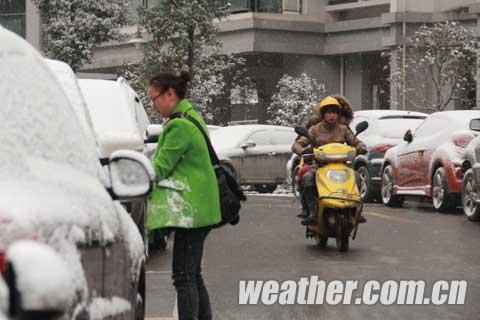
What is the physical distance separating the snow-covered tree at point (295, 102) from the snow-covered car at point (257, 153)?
17.4 metres

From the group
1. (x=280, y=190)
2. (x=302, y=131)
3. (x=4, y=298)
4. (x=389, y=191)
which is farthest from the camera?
(x=280, y=190)

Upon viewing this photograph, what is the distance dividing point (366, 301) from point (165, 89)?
309 cm

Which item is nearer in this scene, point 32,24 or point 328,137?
point 328,137

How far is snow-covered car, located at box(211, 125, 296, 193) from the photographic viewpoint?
3080cm

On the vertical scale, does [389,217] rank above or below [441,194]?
below

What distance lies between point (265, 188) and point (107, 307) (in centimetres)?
2758

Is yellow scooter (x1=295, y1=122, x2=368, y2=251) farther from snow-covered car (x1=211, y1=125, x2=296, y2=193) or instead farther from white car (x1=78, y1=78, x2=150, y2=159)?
snow-covered car (x1=211, y1=125, x2=296, y2=193)

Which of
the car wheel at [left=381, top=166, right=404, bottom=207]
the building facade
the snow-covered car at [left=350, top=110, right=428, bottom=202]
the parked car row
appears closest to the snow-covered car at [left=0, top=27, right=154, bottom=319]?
the parked car row

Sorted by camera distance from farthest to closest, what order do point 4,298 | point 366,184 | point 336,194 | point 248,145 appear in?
point 248,145, point 366,184, point 336,194, point 4,298

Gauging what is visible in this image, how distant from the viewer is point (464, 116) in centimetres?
2225

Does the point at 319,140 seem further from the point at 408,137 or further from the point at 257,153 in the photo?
the point at 257,153

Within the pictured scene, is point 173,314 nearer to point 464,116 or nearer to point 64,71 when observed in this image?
point 64,71

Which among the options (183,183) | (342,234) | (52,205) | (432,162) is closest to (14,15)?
(432,162)

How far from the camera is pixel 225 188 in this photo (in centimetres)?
864
